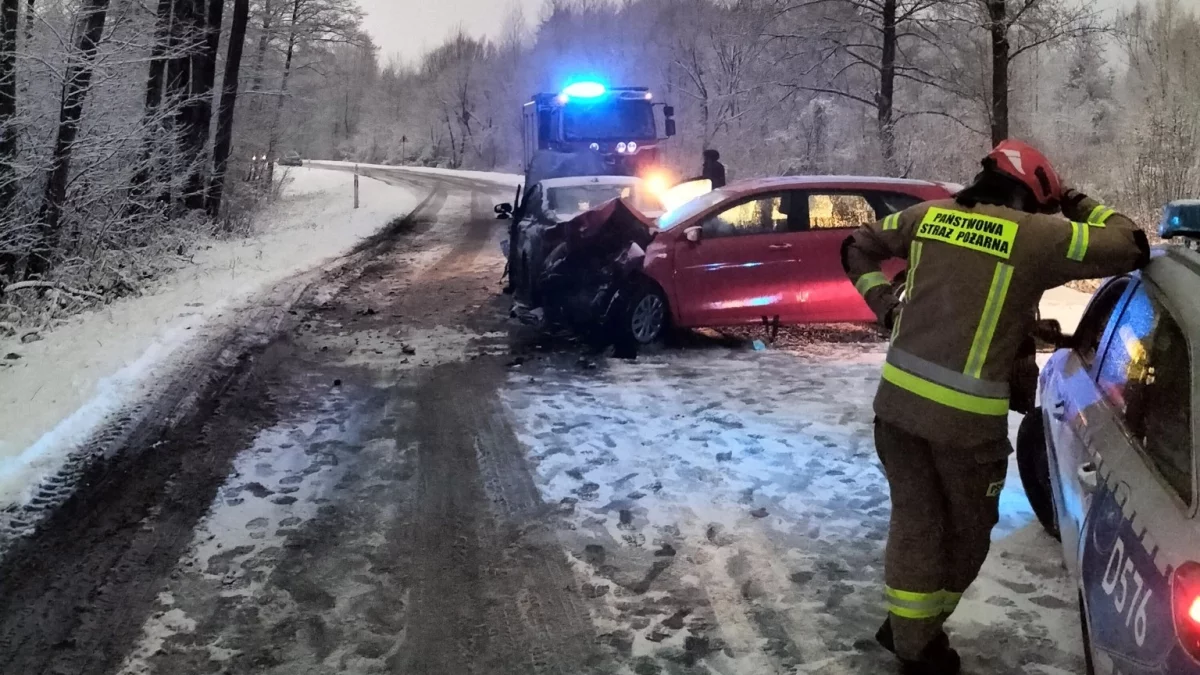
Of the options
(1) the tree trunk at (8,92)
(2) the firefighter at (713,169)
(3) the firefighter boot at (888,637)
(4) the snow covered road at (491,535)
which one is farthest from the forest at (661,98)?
(3) the firefighter boot at (888,637)

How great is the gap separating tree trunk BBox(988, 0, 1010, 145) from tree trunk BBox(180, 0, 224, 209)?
46.7 feet

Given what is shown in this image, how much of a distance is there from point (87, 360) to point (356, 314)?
3284mm

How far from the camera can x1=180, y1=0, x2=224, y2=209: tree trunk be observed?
55.0 ft

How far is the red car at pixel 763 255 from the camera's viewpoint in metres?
8.67

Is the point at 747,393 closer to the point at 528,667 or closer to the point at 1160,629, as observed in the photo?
the point at 528,667

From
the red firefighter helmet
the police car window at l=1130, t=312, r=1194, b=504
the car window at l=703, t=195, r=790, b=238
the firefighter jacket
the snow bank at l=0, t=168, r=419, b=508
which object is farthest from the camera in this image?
the car window at l=703, t=195, r=790, b=238

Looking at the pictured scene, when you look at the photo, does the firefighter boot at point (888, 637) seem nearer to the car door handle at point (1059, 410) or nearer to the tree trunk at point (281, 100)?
the car door handle at point (1059, 410)

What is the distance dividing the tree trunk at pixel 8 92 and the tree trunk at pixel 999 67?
1548 centimetres

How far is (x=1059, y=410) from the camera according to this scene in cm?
377

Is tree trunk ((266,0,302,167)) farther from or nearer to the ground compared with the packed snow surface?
farther from the ground

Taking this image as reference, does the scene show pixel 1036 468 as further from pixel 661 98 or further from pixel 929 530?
pixel 661 98

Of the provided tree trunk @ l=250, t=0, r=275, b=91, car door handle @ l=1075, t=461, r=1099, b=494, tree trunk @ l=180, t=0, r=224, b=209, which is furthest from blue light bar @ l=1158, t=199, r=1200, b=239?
tree trunk @ l=250, t=0, r=275, b=91

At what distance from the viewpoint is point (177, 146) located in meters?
15.2

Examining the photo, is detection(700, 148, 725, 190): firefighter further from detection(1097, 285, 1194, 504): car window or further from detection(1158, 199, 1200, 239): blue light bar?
detection(1158, 199, 1200, 239): blue light bar
